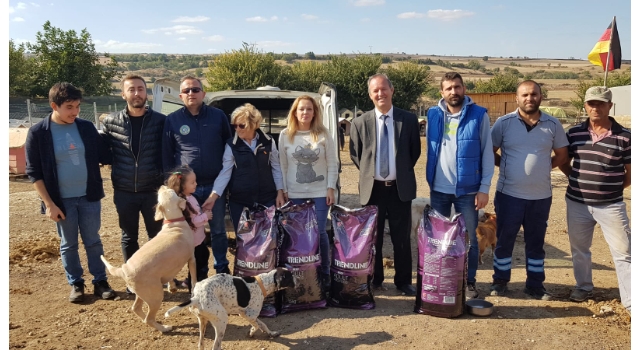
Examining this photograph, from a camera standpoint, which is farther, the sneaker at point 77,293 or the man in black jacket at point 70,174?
the sneaker at point 77,293

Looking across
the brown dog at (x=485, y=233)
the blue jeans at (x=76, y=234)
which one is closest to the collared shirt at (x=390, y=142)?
the brown dog at (x=485, y=233)

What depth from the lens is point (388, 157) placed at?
165 inches

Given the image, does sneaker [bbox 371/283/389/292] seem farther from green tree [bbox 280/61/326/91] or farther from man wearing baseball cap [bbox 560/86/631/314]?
green tree [bbox 280/61/326/91]

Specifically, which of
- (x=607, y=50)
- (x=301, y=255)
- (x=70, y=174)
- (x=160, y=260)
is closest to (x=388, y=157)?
(x=301, y=255)

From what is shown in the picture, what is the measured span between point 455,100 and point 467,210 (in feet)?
3.23

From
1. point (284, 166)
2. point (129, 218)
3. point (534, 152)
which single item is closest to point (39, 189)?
point (129, 218)

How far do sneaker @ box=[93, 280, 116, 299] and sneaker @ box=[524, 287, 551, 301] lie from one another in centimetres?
386

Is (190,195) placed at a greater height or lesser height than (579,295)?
greater

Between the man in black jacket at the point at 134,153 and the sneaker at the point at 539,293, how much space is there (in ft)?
11.7

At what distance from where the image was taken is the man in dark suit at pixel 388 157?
4.16m

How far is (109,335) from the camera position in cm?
357

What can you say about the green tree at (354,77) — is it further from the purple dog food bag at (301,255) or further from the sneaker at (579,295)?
the purple dog food bag at (301,255)

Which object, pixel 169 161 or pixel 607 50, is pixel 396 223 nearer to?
pixel 169 161
